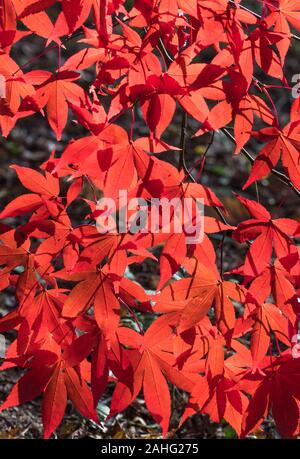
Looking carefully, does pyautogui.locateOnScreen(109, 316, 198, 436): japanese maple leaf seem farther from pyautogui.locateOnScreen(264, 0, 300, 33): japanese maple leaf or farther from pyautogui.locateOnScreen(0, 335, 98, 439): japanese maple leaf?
pyautogui.locateOnScreen(264, 0, 300, 33): japanese maple leaf

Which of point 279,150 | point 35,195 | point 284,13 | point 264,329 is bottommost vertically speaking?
point 264,329


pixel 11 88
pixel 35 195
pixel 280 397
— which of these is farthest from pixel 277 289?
pixel 11 88

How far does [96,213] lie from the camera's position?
2.72 ft

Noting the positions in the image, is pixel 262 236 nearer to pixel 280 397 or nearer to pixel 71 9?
pixel 280 397

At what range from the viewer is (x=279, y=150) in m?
0.86

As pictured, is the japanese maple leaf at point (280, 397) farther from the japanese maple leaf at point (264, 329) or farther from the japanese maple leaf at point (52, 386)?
the japanese maple leaf at point (52, 386)

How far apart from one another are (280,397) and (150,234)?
36 centimetres

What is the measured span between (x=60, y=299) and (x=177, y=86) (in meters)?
0.39

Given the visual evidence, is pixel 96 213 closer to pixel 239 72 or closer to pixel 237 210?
pixel 239 72

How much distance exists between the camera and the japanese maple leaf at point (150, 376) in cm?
95

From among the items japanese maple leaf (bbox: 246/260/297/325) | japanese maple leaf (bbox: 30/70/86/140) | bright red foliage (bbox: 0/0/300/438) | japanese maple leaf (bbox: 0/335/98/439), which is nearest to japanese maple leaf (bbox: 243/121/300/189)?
bright red foliage (bbox: 0/0/300/438)

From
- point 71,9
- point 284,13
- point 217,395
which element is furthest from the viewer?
point 217,395

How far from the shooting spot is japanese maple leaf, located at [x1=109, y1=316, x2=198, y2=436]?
95 cm

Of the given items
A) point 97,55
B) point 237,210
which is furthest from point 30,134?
point 97,55
